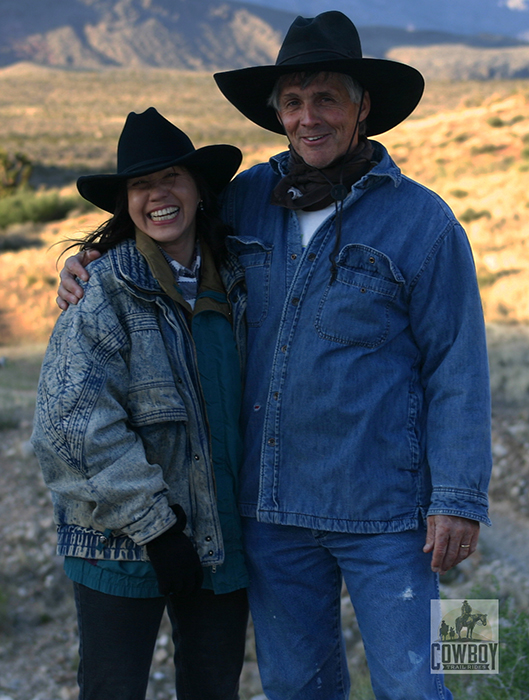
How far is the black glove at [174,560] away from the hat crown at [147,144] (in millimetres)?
1102

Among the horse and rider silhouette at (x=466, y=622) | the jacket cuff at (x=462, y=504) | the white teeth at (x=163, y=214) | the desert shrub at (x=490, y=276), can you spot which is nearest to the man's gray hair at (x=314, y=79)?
the white teeth at (x=163, y=214)

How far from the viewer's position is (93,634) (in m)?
2.10

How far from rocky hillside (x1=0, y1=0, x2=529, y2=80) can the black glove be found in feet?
272

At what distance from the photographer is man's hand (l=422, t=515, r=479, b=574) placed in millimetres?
2080

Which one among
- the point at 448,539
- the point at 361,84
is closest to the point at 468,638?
the point at 448,539

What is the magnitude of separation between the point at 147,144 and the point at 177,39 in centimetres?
10718

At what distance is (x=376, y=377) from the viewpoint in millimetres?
2168

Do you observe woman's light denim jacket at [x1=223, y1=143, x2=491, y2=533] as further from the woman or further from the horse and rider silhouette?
the horse and rider silhouette

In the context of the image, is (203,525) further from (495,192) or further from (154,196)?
(495,192)

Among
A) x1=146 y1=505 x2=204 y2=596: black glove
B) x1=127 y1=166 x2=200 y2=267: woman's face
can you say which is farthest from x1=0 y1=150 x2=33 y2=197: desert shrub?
x1=146 y1=505 x2=204 y2=596: black glove

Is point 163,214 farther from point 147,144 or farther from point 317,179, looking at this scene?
point 317,179

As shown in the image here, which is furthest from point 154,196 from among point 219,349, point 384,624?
point 384,624

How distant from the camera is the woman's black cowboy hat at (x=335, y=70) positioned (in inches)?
85.9

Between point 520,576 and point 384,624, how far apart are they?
2.45 meters
